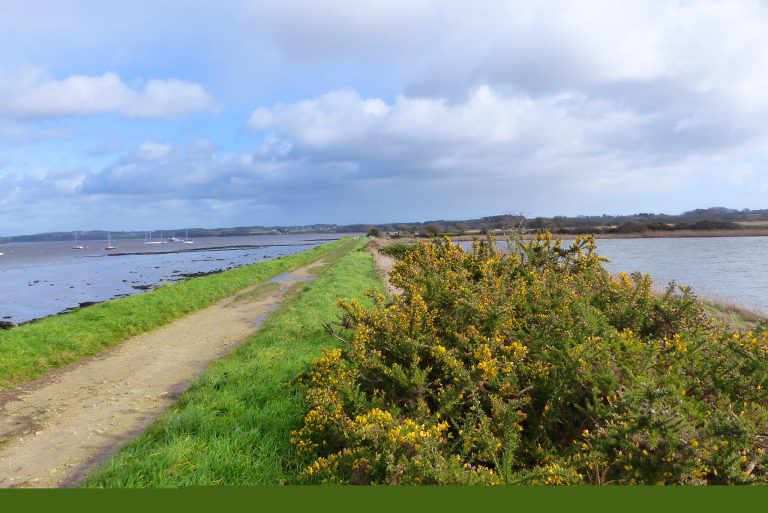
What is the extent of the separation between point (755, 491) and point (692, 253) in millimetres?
45122

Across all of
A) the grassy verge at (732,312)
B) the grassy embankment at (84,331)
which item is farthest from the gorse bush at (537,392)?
the grassy verge at (732,312)

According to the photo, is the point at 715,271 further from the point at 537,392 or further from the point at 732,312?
the point at 537,392

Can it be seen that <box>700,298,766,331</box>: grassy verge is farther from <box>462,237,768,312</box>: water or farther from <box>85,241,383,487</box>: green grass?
<box>85,241,383,487</box>: green grass

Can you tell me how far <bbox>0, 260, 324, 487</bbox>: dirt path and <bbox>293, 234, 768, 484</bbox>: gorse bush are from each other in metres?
2.63

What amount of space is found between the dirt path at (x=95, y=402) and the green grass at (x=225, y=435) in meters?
0.50

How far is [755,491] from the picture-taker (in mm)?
2139

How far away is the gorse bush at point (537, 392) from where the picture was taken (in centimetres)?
287

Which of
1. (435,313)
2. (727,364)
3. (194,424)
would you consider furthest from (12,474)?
(727,364)

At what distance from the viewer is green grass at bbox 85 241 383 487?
4.06 m

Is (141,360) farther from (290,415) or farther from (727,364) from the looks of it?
(727,364)

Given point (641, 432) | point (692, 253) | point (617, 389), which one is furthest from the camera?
point (692, 253)

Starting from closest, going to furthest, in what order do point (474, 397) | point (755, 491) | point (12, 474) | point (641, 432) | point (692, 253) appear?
point (755, 491) < point (641, 432) < point (474, 397) < point (12, 474) < point (692, 253)

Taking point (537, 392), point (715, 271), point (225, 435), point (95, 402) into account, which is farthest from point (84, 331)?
point (715, 271)

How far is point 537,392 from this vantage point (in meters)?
3.92
